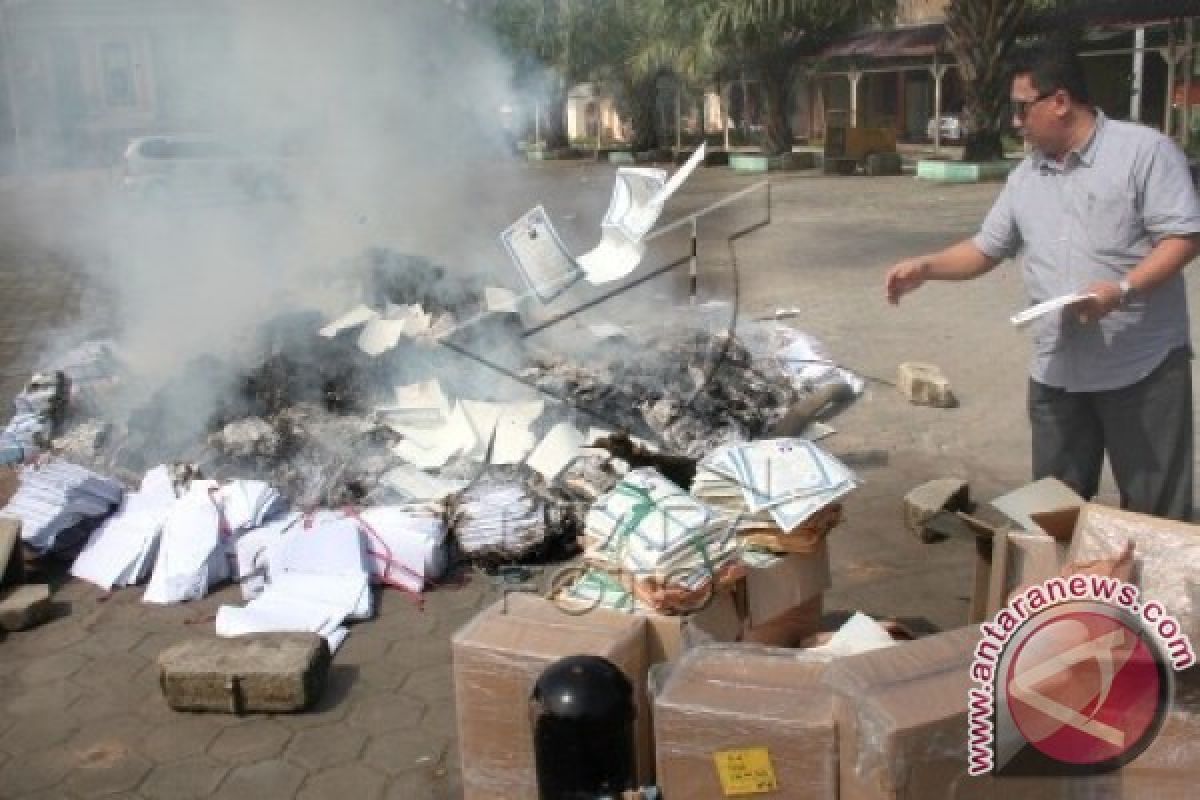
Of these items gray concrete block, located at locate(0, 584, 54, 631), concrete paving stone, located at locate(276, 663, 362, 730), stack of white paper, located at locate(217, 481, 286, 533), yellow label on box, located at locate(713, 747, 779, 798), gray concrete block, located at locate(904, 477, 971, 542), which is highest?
yellow label on box, located at locate(713, 747, 779, 798)

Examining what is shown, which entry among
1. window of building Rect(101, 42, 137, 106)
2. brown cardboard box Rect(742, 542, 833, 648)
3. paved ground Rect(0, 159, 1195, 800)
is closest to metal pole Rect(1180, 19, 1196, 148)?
paved ground Rect(0, 159, 1195, 800)

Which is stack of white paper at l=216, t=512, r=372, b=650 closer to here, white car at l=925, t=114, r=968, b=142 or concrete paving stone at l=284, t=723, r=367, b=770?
concrete paving stone at l=284, t=723, r=367, b=770

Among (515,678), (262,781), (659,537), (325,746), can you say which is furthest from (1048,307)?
(262,781)

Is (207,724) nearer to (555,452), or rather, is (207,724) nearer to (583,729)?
(583,729)

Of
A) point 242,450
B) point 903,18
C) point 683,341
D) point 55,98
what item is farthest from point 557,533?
point 903,18

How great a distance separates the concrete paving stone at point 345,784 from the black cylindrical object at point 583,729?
103 cm

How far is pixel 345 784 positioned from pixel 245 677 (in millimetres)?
550

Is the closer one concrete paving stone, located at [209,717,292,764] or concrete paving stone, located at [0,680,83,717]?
concrete paving stone, located at [209,717,292,764]

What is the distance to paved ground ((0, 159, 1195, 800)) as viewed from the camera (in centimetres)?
304

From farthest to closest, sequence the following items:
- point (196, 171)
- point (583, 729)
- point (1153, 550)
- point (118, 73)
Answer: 1. point (196, 171)
2. point (118, 73)
3. point (1153, 550)
4. point (583, 729)

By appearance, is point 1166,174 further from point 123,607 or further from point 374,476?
point 123,607

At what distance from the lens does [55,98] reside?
7000 millimetres

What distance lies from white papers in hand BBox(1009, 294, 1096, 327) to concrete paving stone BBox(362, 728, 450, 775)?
2.05 metres

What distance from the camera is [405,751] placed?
3096 mm
